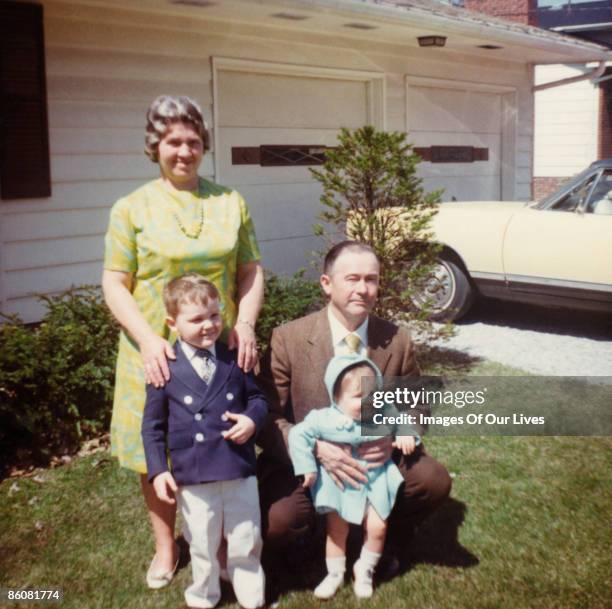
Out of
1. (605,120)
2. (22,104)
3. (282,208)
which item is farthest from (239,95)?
(605,120)

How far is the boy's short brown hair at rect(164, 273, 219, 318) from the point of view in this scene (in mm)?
2693

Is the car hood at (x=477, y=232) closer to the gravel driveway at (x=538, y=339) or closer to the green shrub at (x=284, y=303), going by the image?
the gravel driveway at (x=538, y=339)

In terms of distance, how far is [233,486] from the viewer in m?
2.80

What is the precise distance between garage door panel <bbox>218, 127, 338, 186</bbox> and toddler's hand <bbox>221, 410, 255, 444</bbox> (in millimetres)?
4845

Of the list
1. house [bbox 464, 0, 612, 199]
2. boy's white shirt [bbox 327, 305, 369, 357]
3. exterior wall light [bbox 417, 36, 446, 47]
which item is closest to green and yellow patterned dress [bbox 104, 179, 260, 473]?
boy's white shirt [bbox 327, 305, 369, 357]

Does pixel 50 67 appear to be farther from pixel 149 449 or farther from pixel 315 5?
pixel 149 449

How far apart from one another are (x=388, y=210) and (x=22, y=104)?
2644 mm

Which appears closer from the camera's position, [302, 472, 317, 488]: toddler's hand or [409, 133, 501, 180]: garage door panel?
[302, 472, 317, 488]: toddler's hand

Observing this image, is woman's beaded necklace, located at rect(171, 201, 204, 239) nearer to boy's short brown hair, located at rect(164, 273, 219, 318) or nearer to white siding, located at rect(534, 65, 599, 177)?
boy's short brown hair, located at rect(164, 273, 219, 318)

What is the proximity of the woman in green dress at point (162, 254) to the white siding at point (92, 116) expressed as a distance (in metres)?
3.08

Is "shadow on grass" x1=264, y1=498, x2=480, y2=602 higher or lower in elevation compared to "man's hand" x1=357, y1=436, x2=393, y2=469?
lower

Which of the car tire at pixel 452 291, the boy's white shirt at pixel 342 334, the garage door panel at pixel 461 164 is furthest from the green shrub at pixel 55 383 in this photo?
the garage door panel at pixel 461 164

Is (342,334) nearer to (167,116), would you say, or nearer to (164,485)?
(164,485)

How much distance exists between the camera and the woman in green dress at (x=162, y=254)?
2799 millimetres
